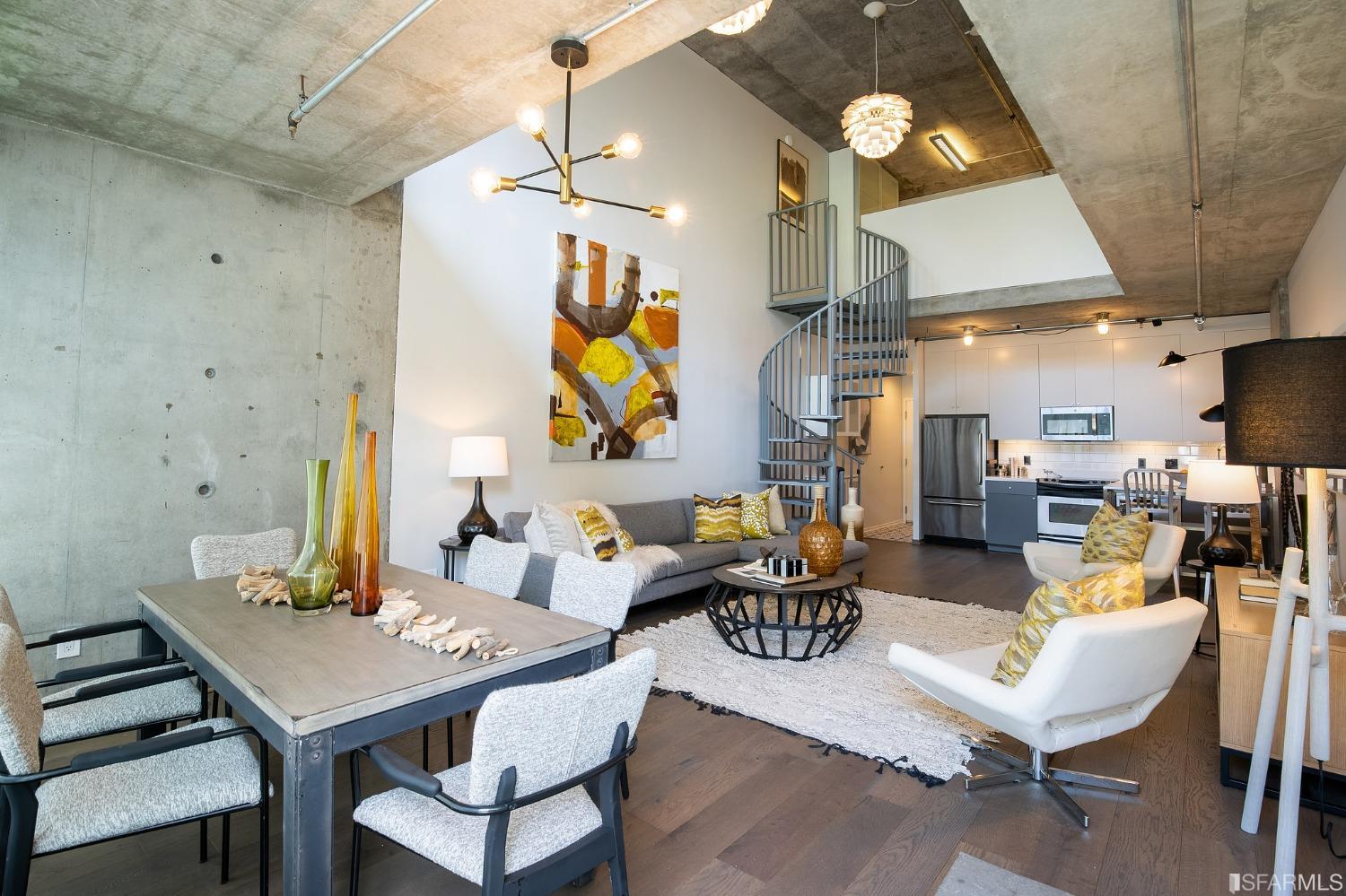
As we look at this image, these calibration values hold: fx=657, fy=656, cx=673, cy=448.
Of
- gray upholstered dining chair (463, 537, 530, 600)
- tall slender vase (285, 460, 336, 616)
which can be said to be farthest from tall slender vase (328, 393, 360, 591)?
gray upholstered dining chair (463, 537, 530, 600)

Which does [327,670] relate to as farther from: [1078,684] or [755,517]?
[755,517]

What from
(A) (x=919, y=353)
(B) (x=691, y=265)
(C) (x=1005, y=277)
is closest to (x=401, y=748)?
(B) (x=691, y=265)

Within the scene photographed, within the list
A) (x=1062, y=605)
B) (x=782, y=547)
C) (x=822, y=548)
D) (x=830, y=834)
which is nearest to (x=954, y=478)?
(x=782, y=547)

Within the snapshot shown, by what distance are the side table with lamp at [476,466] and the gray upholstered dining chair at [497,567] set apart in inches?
55.9

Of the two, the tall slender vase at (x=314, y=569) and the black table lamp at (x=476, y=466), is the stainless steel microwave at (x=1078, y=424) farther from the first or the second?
the tall slender vase at (x=314, y=569)

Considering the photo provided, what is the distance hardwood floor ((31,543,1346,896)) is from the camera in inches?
74.7

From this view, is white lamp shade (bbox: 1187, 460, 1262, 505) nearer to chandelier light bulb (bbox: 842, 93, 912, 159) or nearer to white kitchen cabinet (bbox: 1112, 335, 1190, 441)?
chandelier light bulb (bbox: 842, 93, 912, 159)

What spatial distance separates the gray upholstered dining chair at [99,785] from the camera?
130 cm

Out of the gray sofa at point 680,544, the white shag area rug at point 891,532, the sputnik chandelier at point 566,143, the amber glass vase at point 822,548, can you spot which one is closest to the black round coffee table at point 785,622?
the amber glass vase at point 822,548

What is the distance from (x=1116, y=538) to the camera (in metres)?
4.46

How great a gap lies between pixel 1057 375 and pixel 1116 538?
170 inches

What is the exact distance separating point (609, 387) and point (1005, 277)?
163 inches

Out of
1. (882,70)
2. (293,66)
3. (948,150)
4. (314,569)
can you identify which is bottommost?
(314,569)

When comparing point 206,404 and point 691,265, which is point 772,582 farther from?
point 691,265
